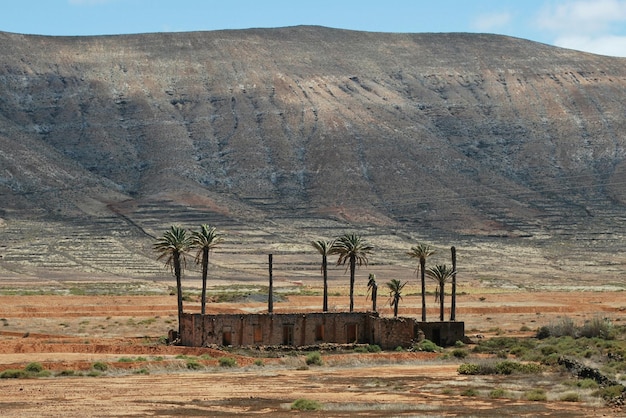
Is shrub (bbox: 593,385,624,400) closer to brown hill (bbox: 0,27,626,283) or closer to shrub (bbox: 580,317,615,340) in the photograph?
shrub (bbox: 580,317,615,340)

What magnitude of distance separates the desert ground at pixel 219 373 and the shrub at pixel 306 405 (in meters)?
0.36

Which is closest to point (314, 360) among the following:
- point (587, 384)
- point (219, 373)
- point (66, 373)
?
point (219, 373)

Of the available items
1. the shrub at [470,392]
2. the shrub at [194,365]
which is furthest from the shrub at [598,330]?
the shrub at [470,392]

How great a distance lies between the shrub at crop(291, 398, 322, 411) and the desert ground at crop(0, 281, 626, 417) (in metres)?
0.36

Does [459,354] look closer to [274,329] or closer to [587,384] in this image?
[274,329]

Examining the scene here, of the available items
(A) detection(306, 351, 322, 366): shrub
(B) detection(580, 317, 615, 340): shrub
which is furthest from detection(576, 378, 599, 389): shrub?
(B) detection(580, 317, 615, 340): shrub

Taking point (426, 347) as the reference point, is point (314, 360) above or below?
below

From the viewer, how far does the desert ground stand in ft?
131

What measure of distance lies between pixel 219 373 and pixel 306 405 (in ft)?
45.1

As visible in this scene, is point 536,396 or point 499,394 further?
point 499,394

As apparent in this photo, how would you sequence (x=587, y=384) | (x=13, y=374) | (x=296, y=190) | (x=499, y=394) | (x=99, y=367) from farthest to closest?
(x=296, y=190)
(x=99, y=367)
(x=13, y=374)
(x=587, y=384)
(x=499, y=394)

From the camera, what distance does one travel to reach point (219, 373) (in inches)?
2071

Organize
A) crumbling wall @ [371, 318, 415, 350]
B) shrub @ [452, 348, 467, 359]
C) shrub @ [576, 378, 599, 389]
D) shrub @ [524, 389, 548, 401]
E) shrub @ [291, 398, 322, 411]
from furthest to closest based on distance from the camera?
crumbling wall @ [371, 318, 415, 350], shrub @ [452, 348, 467, 359], shrub @ [576, 378, 599, 389], shrub @ [524, 389, 548, 401], shrub @ [291, 398, 322, 411]

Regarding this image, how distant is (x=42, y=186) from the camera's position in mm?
173000
